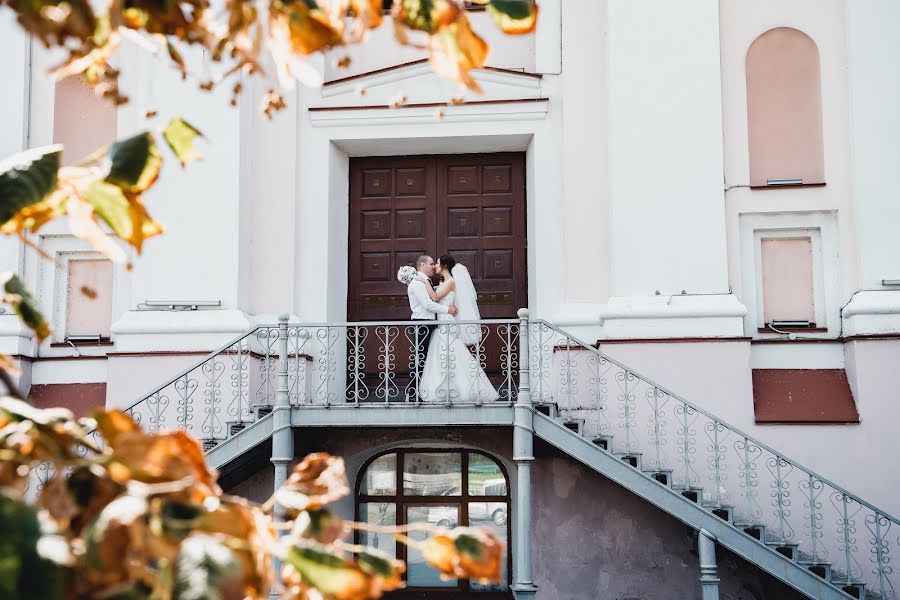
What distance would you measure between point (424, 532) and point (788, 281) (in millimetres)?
4768

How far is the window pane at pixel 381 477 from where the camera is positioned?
12.6 meters

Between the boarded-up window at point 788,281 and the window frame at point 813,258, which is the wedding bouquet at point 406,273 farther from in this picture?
the boarded-up window at point 788,281

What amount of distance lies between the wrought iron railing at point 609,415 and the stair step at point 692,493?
0.04 feet

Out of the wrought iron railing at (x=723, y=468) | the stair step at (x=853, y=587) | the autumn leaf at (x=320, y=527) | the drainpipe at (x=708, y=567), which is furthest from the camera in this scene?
the wrought iron railing at (x=723, y=468)

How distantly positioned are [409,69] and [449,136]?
2.98ft

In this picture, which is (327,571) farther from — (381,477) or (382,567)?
(381,477)

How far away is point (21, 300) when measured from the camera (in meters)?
1.79

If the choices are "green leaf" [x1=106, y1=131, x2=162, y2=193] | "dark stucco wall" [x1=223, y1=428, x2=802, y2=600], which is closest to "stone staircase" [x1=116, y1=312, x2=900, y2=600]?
"dark stucco wall" [x1=223, y1=428, x2=802, y2=600]

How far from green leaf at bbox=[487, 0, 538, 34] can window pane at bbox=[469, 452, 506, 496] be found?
10809 millimetres

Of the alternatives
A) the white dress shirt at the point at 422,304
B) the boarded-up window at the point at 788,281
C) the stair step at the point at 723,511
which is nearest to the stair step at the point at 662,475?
the stair step at the point at 723,511

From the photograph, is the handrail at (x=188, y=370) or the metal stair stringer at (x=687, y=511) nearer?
the metal stair stringer at (x=687, y=511)

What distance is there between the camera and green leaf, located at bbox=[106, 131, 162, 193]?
1.72 meters

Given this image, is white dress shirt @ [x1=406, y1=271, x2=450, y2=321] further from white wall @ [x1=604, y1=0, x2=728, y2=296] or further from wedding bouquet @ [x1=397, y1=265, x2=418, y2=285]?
white wall @ [x1=604, y1=0, x2=728, y2=296]

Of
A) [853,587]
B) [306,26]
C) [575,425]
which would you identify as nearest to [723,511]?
[853,587]
